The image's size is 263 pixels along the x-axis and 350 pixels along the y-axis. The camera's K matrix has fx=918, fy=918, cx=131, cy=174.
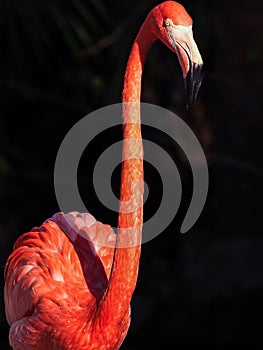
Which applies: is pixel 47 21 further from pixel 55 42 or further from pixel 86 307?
pixel 86 307

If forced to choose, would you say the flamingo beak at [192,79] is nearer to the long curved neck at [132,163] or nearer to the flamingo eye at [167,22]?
the flamingo eye at [167,22]

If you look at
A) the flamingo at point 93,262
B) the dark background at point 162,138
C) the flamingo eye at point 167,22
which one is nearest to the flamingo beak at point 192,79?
the flamingo at point 93,262

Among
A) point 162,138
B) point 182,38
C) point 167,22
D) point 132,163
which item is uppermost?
point 162,138

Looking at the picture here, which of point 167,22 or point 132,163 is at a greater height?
point 167,22

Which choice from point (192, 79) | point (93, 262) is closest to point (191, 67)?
point (192, 79)

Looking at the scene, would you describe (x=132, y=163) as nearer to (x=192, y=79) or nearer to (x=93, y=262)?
(x=192, y=79)

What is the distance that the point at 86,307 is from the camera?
3.93 meters

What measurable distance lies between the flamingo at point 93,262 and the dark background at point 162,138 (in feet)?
7.61

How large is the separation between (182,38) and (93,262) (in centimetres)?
134

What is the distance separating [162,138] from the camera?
24.7 feet

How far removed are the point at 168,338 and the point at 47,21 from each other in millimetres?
2606

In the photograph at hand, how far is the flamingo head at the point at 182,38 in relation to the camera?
324 cm

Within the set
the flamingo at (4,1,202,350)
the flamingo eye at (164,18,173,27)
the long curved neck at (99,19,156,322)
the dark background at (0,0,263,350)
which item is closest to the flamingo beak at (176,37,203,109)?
the flamingo at (4,1,202,350)

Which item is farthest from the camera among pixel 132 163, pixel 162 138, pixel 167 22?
pixel 162 138
